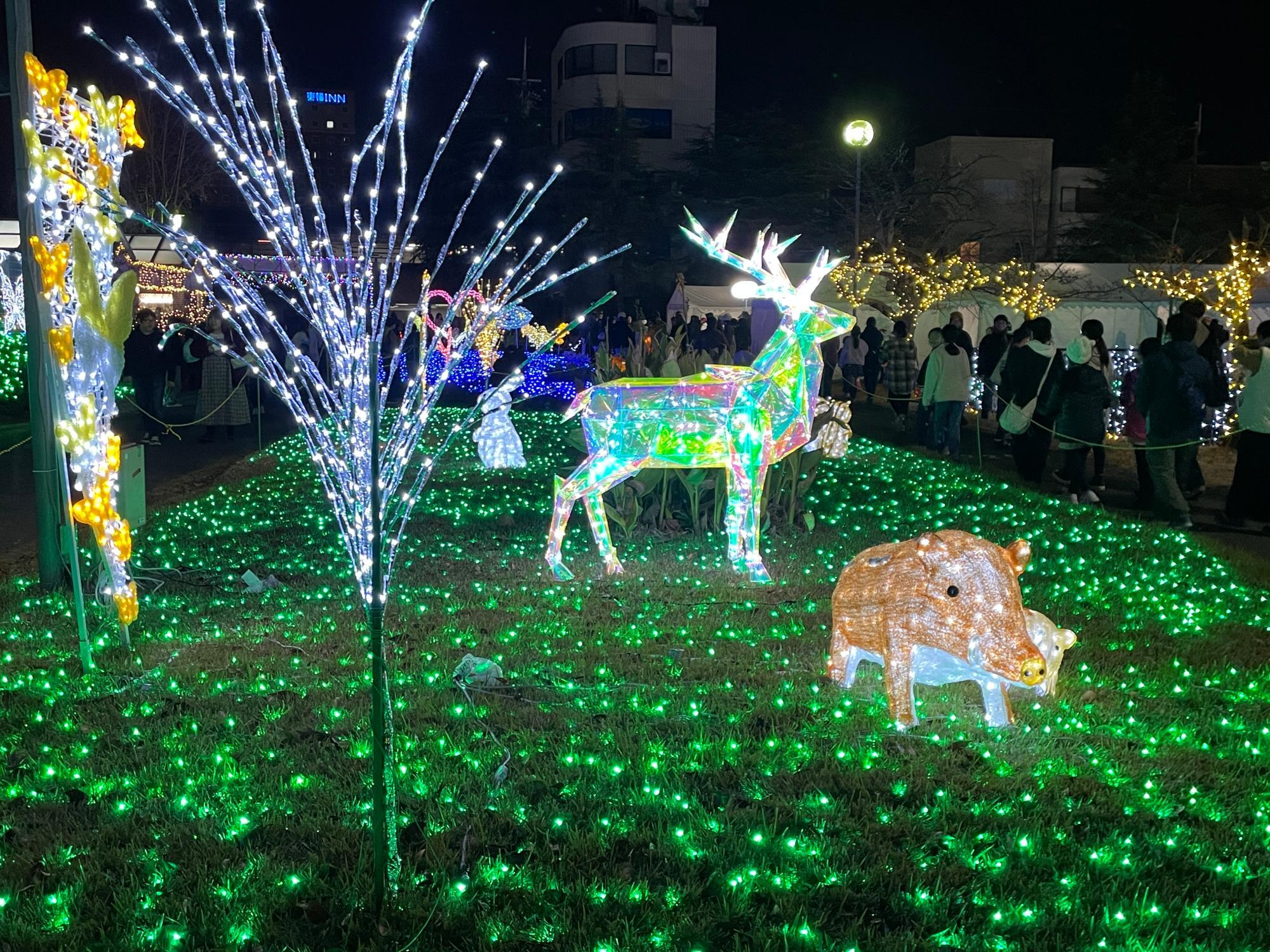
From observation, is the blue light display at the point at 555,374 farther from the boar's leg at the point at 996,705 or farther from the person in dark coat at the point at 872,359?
the boar's leg at the point at 996,705

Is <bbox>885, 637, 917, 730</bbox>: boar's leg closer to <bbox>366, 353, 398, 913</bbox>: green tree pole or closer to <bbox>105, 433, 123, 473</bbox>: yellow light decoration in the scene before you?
<bbox>366, 353, 398, 913</bbox>: green tree pole

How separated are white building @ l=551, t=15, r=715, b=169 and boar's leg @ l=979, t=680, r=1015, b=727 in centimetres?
4779

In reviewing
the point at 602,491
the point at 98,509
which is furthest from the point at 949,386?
the point at 98,509

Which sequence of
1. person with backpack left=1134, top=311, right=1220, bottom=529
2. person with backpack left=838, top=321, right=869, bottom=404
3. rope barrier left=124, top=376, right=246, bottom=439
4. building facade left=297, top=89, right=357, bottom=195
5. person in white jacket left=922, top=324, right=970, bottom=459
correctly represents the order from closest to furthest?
person with backpack left=1134, top=311, right=1220, bottom=529, person in white jacket left=922, top=324, right=970, bottom=459, rope barrier left=124, top=376, right=246, bottom=439, person with backpack left=838, top=321, right=869, bottom=404, building facade left=297, top=89, right=357, bottom=195

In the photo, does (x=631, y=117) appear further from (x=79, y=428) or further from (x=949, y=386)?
(x=79, y=428)

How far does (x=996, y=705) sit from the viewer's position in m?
4.20

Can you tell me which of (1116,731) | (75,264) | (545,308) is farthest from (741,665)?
(545,308)

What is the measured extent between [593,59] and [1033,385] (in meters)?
43.8

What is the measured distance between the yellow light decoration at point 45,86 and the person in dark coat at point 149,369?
28.8 feet

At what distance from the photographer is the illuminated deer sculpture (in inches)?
257

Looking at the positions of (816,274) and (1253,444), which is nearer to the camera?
(816,274)

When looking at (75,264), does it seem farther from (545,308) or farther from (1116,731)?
(545,308)

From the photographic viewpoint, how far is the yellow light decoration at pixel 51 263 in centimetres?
491

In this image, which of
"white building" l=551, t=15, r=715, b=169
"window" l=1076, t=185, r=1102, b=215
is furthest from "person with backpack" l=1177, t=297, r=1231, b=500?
"white building" l=551, t=15, r=715, b=169
